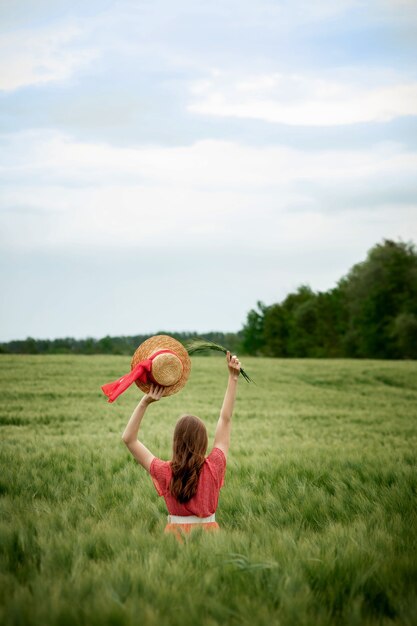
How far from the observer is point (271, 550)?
139 inches

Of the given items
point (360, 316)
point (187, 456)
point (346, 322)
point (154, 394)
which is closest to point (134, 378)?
point (154, 394)

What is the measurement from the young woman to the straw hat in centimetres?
11

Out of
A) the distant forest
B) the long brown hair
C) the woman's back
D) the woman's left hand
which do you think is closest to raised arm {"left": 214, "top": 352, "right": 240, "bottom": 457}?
the woman's back

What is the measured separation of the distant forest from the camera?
2351 inches

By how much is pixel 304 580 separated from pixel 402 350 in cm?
6630

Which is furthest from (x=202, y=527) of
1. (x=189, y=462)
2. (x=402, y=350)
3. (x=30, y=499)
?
(x=402, y=350)

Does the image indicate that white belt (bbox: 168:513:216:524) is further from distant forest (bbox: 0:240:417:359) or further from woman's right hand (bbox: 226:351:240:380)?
distant forest (bbox: 0:240:417:359)

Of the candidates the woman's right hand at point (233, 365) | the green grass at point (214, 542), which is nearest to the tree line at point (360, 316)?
the green grass at point (214, 542)

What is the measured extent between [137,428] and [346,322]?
8293cm

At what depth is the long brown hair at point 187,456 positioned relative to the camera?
13.3 ft

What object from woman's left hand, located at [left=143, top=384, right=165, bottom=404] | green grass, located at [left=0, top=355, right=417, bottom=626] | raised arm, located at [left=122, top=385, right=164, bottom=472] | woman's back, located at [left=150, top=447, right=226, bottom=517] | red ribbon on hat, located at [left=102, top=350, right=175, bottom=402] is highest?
red ribbon on hat, located at [left=102, top=350, right=175, bottom=402]

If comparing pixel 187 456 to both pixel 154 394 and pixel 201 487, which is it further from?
pixel 154 394

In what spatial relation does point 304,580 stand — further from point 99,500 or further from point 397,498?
point 99,500

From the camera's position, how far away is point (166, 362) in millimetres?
4324
